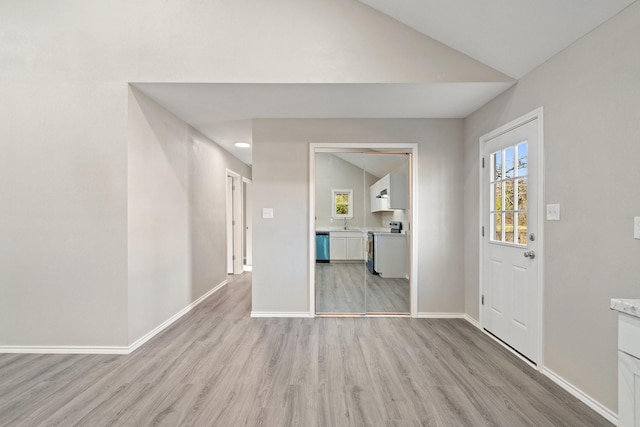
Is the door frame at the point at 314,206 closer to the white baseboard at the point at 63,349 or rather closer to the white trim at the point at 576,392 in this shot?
the white trim at the point at 576,392

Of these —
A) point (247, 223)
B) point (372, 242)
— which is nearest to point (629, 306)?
point (372, 242)

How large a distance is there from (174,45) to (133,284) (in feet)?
6.92

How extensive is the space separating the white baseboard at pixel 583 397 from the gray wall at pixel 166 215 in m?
3.38

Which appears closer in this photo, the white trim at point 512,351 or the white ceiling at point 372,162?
the white trim at point 512,351

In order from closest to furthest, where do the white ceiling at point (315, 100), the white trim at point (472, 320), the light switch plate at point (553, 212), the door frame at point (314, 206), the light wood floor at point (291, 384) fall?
the light wood floor at point (291, 384) → the light switch plate at point (553, 212) → the white ceiling at point (315, 100) → the white trim at point (472, 320) → the door frame at point (314, 206)

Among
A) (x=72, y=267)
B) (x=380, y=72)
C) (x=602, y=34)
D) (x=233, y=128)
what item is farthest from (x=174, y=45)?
(x=602, y=34)

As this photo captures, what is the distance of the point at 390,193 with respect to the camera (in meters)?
3.50

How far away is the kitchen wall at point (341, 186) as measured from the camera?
3.49m

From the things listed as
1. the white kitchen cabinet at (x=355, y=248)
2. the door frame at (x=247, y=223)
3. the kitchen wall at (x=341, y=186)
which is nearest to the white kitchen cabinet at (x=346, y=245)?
the white kitchen cabinet at (x=355, y=248)

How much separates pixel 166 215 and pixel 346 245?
6.69 ft

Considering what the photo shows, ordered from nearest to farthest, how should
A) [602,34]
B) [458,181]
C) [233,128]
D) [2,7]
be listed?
[602,34] < [2,7] < [458,181] < [233,128]

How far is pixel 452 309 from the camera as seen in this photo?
3494mm

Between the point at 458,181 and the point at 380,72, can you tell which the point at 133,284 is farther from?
the point at 458,181

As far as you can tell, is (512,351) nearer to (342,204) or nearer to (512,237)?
(512,237)
